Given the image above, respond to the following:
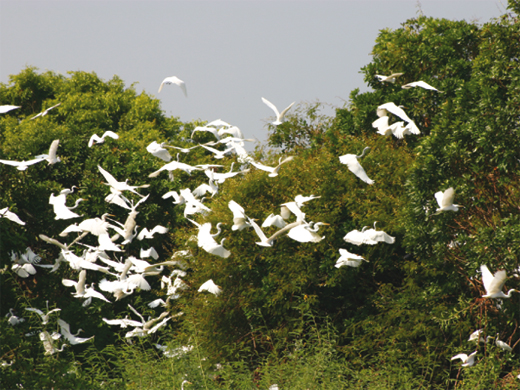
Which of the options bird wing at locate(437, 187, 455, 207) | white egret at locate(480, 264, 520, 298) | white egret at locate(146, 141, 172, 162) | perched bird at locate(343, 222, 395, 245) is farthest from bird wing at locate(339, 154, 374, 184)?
white egret at locate(146, 141, 172, 162)

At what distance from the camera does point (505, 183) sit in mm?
7199

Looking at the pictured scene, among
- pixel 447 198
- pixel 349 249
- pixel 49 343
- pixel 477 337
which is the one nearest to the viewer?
pixel 49 343

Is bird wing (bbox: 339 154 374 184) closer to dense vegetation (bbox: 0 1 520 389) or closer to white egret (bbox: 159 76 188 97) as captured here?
dense vegetation (bbox: 0 1 520 389)

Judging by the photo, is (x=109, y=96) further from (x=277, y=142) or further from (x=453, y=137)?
(x=453, y=137)

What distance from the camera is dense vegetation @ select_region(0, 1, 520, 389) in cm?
627

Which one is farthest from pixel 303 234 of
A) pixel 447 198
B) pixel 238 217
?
pixel 447 198

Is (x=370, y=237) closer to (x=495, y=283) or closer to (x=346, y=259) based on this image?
(x=346, y=259)

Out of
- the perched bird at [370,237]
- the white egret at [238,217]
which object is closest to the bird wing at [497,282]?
the perched bird at [370,237]

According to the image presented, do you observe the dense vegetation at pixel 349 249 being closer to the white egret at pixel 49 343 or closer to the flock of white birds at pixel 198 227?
the white egret at pixel 49 343

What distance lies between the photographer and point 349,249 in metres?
9.01

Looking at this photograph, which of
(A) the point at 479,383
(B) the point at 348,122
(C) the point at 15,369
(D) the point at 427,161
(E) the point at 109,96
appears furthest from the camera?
(E) the point at 109,96

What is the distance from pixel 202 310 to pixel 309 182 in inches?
114

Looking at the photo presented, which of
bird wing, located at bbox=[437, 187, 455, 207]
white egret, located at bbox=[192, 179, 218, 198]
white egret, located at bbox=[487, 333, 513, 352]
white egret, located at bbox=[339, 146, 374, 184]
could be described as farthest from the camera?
white egret, located at bbox=[192, 179, 218, 198]

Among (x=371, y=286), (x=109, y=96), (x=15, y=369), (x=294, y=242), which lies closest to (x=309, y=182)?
(x=294, y=242)
